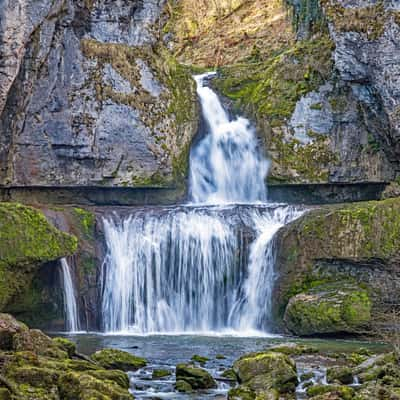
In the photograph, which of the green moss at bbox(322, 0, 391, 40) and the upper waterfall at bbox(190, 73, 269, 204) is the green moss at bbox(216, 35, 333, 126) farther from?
the green moss at bbox(322, 0, 391, 40)

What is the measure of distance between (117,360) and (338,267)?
9.85 metres

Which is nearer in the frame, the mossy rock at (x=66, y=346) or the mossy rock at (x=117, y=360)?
the mossy rock at (x=66, y=346)

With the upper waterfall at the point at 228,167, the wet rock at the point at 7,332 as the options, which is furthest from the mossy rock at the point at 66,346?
the upper waterfall at the point at 228,167

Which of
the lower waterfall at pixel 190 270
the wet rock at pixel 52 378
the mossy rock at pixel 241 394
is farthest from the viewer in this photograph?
the lower waterfall at pixel 190 270

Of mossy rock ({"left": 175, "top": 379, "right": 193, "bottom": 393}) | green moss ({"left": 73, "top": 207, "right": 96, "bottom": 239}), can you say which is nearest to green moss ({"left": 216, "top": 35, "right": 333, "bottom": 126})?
green moss ({"left": 73, "top": 207, "right": 96, "bottom": 239})

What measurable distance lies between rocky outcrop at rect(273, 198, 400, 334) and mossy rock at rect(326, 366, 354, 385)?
712cm

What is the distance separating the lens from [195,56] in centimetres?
4600

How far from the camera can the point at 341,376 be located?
17.1 m

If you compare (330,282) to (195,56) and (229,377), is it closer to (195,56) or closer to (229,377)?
(229,377)

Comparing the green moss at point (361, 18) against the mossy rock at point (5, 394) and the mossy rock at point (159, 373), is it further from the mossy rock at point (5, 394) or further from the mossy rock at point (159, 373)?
the mossy rock at point (5, 394)

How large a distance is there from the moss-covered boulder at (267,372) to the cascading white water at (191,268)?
891cm

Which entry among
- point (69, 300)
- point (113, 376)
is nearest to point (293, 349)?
point (113, 376)

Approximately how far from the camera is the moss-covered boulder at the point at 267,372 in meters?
16.4

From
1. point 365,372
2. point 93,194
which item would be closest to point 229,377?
point 365,372
